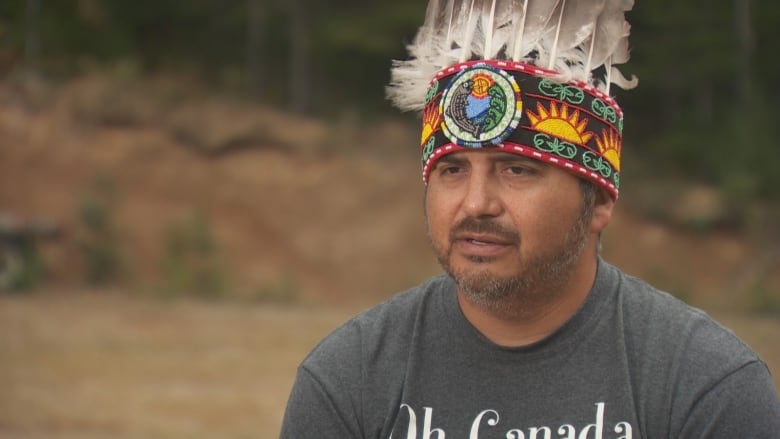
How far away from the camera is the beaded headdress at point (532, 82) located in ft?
7.36

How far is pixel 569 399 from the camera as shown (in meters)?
2.14

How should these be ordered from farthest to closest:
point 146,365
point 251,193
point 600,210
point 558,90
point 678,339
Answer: point 251,193
point 146,365
point 600,210
point 558,90
point 678,339

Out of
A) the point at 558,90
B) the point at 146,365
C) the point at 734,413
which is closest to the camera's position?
the point at 734,413

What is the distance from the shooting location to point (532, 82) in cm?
227

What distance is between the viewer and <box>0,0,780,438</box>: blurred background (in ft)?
52.5

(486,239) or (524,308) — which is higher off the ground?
(486,239)

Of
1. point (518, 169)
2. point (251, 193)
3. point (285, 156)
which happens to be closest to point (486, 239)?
point (518, 169)

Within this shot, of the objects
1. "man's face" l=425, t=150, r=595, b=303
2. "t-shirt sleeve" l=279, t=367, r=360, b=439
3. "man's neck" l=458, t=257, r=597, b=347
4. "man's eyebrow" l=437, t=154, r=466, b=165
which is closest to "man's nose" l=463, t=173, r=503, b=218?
"man's face" l=425, t=150, r=595, b=303

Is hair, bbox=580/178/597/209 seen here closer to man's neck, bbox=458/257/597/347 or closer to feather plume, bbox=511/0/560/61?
man's neck, bbox=458/257/597/347

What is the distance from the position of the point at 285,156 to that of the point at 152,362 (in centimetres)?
969

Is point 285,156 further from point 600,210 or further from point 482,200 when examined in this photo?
point 482,200

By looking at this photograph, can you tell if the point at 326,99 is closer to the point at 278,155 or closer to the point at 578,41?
the point at 278,155

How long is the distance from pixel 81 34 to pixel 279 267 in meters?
6.35

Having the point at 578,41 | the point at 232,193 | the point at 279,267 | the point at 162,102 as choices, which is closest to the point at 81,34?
the point at 162,102
